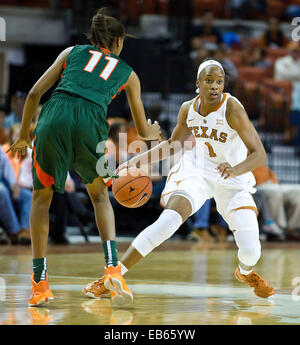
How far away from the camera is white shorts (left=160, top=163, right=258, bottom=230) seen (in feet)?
15.8

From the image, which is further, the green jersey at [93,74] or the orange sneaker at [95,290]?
the orange sneaker at [95,290]

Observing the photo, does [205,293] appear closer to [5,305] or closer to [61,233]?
[5,305]

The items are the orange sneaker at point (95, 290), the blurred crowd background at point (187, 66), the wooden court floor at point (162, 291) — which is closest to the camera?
the wooden court floor at point (162, 291)

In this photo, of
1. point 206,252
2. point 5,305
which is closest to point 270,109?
point 206,252

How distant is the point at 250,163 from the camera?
15.0 feet

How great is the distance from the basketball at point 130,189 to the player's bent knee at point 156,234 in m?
0.35

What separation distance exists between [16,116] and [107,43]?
23.3 feet

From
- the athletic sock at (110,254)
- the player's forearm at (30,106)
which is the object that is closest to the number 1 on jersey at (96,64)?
the player's forearm at (30,106)

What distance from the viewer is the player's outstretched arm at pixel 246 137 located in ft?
15.0

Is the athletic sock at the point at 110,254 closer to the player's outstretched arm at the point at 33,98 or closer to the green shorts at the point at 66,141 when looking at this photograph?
the green shorts at the point at 66,141

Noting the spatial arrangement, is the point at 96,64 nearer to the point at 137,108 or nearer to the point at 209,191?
the point at 137,108

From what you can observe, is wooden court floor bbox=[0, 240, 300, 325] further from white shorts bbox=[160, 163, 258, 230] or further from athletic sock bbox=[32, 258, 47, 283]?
white shorts bbox=[160, 163, 258, 230]

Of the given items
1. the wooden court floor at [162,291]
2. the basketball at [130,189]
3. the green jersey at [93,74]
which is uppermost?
the green jersey at [93,74]

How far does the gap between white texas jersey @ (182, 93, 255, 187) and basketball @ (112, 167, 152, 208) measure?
1.21 feet
